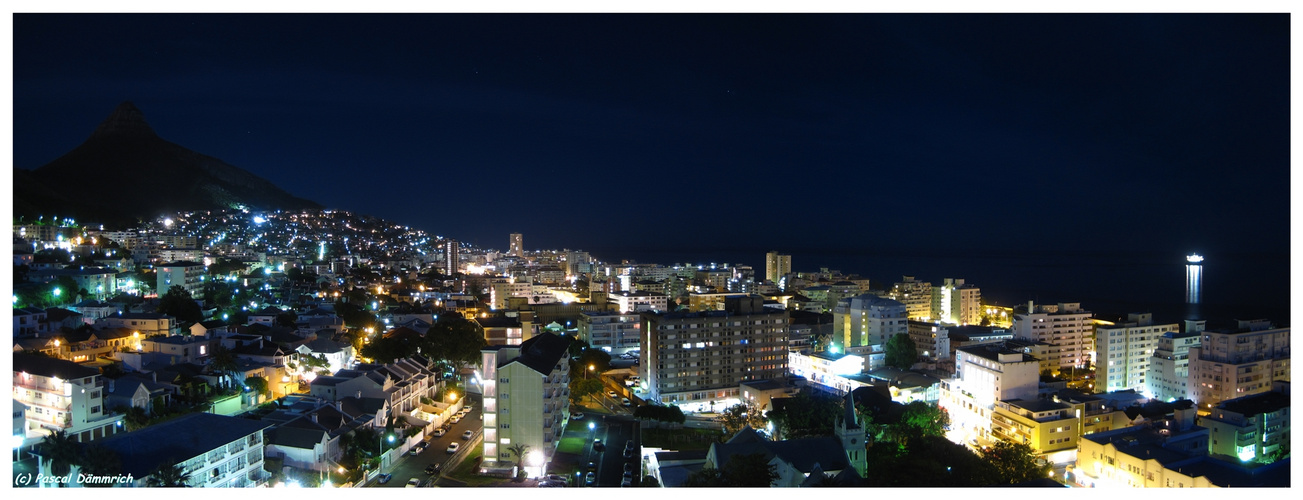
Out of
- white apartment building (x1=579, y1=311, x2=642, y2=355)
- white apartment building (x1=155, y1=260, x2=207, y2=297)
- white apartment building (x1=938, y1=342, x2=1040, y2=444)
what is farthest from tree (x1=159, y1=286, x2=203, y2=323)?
white apartment building (x1=938, y1=342, x2=1040, y2=444)

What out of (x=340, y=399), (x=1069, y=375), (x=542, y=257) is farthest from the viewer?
(x=542, y=257)

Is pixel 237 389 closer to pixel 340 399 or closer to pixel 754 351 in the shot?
pixel 340 399

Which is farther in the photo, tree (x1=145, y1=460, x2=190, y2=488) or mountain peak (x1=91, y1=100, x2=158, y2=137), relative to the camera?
mountain peak (x1=91, y1=100, x2=158, y2=137)

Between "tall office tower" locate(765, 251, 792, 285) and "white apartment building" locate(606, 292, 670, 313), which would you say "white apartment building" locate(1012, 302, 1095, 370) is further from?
"tall office tower" locate(765, 251, 792, 285)

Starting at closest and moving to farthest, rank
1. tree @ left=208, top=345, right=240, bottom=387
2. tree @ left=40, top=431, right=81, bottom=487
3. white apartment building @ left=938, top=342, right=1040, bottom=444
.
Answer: tree @ left=40, top=431, right=81, bottom=487
tree @ left=208, top=345, right=240, bottom=387
white apartment building @ left=938, top=342, right=1040, bottom=444

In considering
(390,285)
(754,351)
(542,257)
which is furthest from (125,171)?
(754,351)

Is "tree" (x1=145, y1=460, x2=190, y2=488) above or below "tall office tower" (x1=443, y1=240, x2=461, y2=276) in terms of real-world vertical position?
below

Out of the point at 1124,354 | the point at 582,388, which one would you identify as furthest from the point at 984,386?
the point at 582,388
